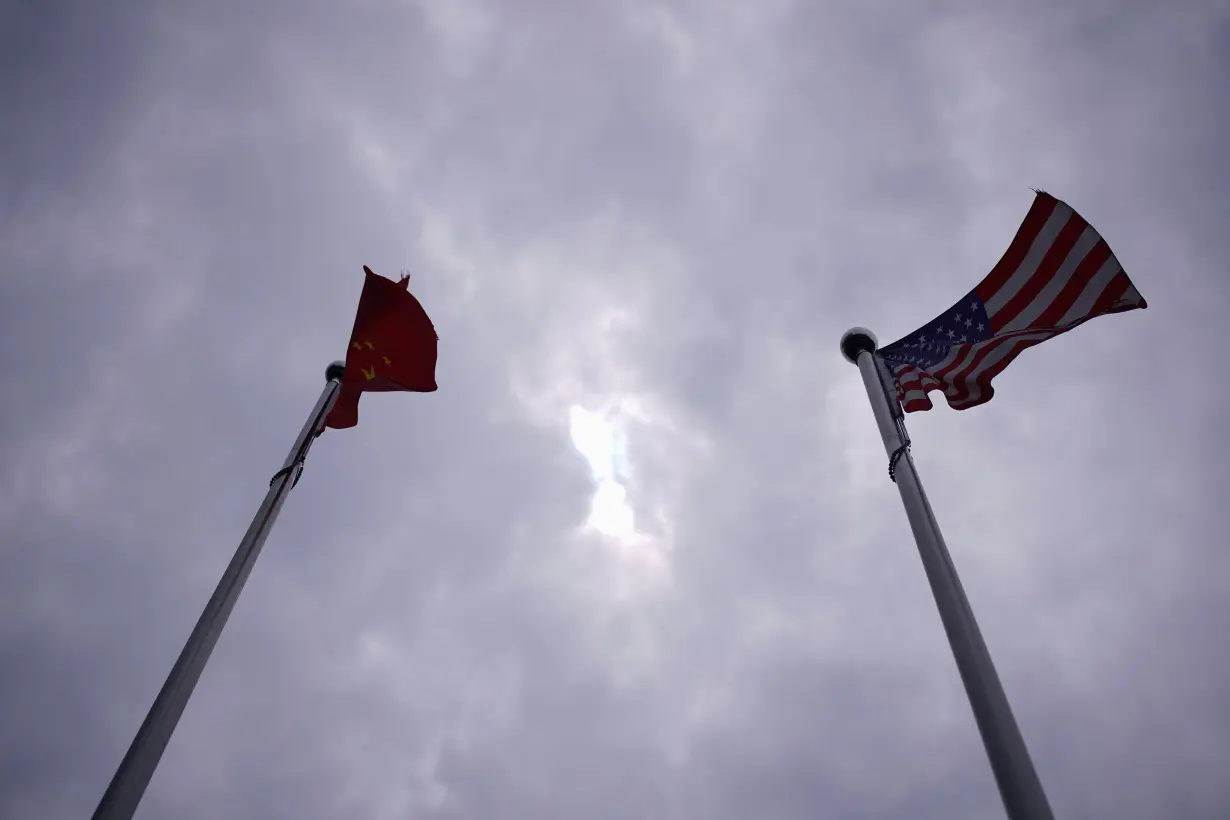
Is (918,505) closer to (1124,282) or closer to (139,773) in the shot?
(1124,282)

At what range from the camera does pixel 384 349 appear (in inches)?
539

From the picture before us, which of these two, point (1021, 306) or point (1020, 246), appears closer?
point (1021, 306)

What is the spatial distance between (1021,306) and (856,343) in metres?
2.49

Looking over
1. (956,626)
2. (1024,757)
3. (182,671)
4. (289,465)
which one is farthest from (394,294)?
(1024,757)

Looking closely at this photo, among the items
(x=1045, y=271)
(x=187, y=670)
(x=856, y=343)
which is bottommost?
(x=187, y=670)

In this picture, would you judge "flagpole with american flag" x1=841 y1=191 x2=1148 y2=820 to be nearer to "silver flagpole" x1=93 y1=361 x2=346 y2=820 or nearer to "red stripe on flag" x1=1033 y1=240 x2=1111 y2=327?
"red stripe on flag" x1=1033 y1=240 x2=1111 y2=327

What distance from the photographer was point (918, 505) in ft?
31.7

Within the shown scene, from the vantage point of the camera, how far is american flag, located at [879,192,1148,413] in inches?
480

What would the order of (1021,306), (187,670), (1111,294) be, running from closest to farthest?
1. (187,670)
2. (1111,294)
3. (1021,306)

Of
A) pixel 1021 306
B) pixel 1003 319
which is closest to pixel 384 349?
pixel 1003 319

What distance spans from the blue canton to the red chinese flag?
300 inches

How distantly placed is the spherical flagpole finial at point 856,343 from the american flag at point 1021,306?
55 cm

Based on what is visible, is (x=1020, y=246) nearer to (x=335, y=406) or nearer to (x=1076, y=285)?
(x=1076, y=285)

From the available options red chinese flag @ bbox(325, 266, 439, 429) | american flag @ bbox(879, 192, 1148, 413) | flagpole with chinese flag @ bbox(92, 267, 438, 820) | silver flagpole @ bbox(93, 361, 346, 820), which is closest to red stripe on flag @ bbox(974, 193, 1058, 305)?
american flag @ bbox(879, 192, 1148, 413)
